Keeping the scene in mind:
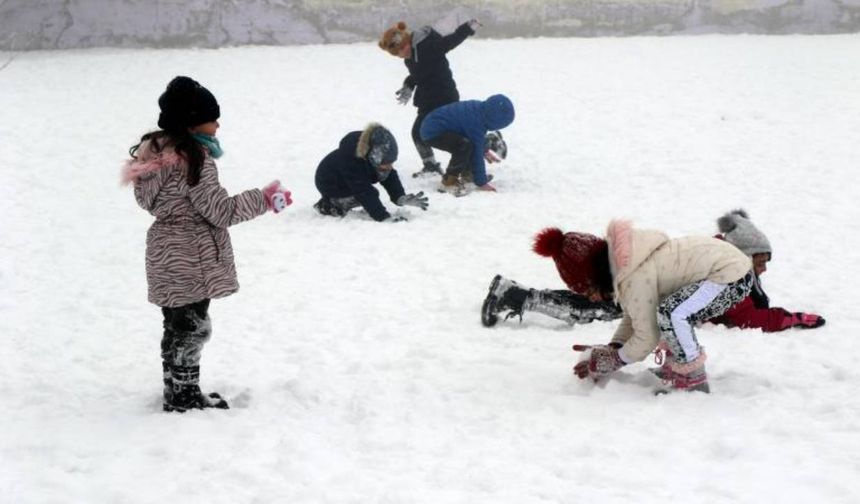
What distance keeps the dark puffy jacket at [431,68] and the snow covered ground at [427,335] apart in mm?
767

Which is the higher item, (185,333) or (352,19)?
(352,19)

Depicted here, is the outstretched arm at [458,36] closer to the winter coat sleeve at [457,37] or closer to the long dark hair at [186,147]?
the winter coat sleeve at [457,37]

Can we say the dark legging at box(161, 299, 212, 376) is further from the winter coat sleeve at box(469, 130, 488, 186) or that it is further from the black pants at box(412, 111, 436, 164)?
the black pants at box(412, 111, 436, 164)

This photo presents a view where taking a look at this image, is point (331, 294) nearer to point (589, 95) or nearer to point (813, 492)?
point (813, 492)

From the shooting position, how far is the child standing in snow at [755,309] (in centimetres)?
414

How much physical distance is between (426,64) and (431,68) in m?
0.06

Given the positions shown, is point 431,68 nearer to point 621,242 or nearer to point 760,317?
point 760,317

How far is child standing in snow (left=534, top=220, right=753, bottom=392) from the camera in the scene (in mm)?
3270

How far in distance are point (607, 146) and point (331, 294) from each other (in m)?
4.74

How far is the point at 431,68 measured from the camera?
7.73 m

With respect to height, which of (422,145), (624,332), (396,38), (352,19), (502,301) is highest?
(352,19)

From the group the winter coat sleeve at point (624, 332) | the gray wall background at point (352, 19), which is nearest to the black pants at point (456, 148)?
the winter coat sleeve at point (624, 332)

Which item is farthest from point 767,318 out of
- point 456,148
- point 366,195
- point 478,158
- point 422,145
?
point 422,145

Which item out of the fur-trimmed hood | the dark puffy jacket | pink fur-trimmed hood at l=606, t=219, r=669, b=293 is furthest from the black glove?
pink fur-trimmed hood at l=606, t=219, r=669, b=293
